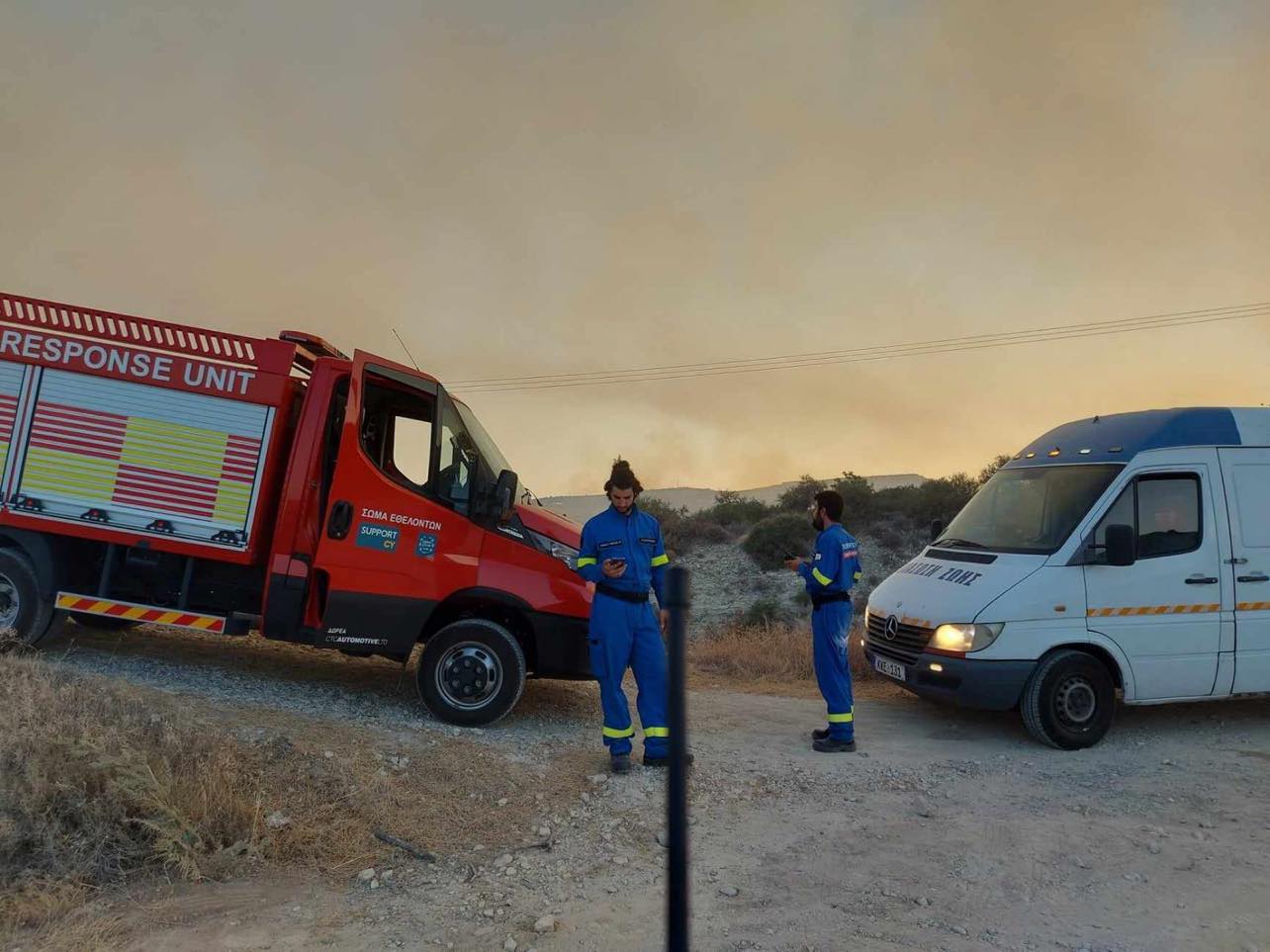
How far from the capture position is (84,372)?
675 cm

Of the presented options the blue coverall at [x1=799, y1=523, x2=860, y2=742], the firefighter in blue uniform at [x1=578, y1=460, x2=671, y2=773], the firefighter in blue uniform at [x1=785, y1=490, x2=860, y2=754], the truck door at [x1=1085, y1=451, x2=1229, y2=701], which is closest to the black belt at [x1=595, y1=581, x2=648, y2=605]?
the firefighter in blue uniform at [x1=578, y1=460, x2=671, y2=773]

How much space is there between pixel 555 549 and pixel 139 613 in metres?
3.27

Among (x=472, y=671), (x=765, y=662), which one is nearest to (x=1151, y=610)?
(x=765, y=662)

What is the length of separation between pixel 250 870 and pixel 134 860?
51 cm

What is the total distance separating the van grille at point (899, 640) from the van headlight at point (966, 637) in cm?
12

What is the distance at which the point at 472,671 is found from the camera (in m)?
6.36

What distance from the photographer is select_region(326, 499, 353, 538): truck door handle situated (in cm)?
624

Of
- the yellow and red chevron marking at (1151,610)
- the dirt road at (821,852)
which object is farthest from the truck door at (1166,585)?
the dirt road at (821,852)

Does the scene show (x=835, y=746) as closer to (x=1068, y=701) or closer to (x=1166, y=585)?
(x=1068, y=701)

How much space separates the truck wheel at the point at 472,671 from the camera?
20.8 feet

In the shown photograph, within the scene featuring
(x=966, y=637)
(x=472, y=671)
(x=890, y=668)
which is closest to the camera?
(x=472, y=671)

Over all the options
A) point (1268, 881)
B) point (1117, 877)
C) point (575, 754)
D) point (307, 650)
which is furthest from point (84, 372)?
point (1268, 881)

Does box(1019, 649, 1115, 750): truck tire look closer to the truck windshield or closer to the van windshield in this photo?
the van windshield

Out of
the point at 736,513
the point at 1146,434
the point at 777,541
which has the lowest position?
the point at 1146,434
